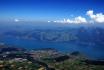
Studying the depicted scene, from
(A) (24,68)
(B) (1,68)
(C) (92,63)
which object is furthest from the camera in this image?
(C) (92,63)

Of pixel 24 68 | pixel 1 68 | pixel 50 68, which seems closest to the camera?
pixel 1 68

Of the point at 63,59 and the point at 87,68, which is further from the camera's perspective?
the point at 63,59

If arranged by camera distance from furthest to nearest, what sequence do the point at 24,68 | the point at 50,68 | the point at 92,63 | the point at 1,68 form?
1. the point at 92,63
2. the point at 50,68
3. the point at 24,68
4. the point at 1,68

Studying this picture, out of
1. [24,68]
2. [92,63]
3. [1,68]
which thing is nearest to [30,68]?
[24,68]

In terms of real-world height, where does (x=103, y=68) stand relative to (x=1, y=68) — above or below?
below

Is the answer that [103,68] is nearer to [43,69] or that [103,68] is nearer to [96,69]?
[96,69]

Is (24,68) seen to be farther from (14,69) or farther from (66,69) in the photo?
(66,69)

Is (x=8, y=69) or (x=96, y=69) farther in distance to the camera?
(x=96, y=69)

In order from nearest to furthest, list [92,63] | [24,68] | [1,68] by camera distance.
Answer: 1. [1,68]
2. [24,68]
3. [92,63]

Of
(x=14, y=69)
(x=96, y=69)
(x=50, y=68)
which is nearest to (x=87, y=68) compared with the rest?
(x=96, y=69)
